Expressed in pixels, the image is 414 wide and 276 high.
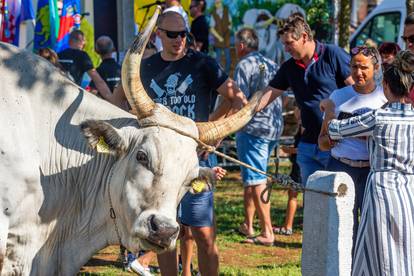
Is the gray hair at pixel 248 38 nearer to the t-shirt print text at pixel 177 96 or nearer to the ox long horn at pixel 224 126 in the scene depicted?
the t-shirt print text at pixel 177 96

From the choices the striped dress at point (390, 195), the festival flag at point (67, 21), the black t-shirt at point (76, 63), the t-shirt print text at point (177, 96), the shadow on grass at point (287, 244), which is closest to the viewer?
the striped dress at point (390, 195)

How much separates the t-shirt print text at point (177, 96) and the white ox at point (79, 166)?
112cm

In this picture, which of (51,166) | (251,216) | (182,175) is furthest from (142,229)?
(251,216)

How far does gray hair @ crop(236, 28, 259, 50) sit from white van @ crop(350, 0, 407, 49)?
15.7 feet

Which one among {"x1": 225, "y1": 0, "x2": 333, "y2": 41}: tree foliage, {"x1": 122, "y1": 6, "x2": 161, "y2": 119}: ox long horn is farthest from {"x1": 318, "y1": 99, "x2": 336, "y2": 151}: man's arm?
{"x1": 225, "y1": 0, "x2": 333, "y2": 41}: tree foliage

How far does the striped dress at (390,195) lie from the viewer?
5.85 metres

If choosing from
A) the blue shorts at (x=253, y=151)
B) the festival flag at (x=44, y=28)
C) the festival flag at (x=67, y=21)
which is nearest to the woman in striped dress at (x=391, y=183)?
the blue shorts at (x=253, y=151)

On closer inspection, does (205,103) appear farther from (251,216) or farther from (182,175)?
(251,216)

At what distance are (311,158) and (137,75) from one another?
287 centimetres

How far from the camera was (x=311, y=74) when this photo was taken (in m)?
7.67

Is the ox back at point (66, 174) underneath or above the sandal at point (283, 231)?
above

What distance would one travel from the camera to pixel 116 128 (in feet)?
18.2

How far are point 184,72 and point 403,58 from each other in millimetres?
1772

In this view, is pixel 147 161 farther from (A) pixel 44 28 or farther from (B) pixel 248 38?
(A) pixel 44 28
